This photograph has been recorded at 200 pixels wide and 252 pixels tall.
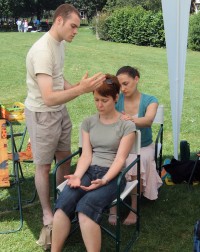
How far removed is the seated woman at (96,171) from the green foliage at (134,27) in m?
18.8

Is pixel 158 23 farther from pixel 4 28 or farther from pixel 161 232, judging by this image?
pixel 4 28

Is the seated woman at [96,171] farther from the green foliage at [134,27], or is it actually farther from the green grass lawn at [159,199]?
the green foliage at [134,27]

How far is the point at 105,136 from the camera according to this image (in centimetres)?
311

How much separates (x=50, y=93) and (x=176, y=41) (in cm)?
170

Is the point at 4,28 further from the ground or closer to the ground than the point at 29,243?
further from the ground

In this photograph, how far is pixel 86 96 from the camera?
8.39 meters

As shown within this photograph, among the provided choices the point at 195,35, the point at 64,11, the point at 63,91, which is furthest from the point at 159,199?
the point at 195,35

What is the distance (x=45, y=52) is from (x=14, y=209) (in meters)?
1.52

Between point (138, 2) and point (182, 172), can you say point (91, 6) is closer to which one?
point (138, 2)

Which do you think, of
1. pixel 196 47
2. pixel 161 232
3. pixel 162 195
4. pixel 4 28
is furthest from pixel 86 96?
pixel 4 28

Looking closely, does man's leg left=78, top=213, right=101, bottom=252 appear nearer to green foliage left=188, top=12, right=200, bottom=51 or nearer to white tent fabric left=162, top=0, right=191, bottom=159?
white tent fabric left=162, top=0, right=191, bottom=159

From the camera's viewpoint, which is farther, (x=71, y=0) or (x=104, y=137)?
(x=71, y=0)

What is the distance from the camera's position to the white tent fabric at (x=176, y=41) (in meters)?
3.91

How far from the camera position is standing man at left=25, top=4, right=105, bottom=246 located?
289 centimetres
